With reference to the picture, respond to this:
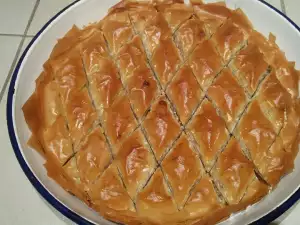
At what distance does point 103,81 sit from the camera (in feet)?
3.26

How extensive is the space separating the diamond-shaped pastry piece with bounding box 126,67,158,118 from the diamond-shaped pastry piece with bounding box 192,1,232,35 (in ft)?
0.69

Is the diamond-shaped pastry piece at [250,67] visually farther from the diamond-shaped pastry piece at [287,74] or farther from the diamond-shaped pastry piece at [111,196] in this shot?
the diamond-shaped pastry piece at [111,196]

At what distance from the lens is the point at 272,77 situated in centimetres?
99

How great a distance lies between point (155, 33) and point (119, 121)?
27 cm

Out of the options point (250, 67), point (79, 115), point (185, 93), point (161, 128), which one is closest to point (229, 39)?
point (250, 67)

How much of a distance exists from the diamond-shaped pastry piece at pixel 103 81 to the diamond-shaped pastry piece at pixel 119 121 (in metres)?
0.02

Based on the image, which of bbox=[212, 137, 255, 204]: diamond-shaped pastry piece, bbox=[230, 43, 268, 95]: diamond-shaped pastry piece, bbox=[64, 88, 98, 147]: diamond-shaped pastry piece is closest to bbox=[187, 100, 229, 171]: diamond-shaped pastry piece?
bbox=[212, 137, 255, 204]: diamond-shaped pastry piece

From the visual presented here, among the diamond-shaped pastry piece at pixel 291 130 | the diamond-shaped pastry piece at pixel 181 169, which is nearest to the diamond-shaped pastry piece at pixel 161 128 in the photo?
the diamond-shaped pastry piece at pixel 181 169

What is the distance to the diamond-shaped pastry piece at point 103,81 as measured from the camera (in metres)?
0.98

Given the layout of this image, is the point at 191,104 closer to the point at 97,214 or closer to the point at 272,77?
the point at 272,77

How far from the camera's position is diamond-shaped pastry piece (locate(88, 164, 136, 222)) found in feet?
2.72

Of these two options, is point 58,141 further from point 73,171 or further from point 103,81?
point 103,81

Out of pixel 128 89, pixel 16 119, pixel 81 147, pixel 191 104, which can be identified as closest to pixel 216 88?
pixel 191 104

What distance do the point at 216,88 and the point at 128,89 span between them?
0.66 feet
